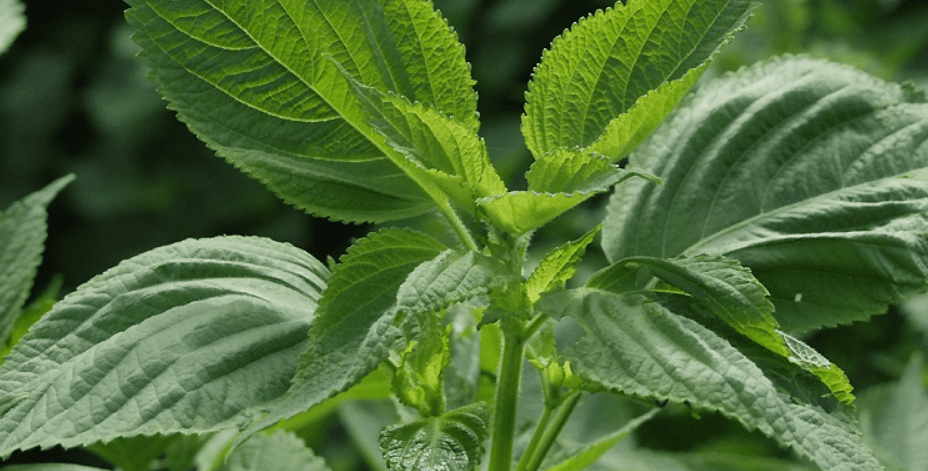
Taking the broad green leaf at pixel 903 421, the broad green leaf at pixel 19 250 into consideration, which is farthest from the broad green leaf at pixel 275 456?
the broad green leaf at pixel 903 421

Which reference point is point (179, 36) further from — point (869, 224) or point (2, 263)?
point (869, 224)

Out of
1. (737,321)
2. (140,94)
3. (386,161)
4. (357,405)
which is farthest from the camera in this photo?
(140,94)

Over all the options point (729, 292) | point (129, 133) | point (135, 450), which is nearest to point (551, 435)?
point (729, 292)

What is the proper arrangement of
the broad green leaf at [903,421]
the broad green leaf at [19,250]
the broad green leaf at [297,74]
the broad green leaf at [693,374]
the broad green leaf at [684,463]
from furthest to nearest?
1. the broad green leaf at [903,421]
2. the broad green leaf at [684,463]
3. the broad green leaf at [19,250]
4. the broad green leaf at [297,74]
5. the broad green leaf at [693,374]

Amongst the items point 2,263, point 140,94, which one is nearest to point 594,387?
point 2,263

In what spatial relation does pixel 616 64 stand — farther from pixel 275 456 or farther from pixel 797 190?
pixel 275 456

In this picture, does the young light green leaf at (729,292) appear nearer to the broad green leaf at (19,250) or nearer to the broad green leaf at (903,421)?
the broad green leaf at (19,250)

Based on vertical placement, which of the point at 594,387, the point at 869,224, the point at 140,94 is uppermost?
the point at 140,94
